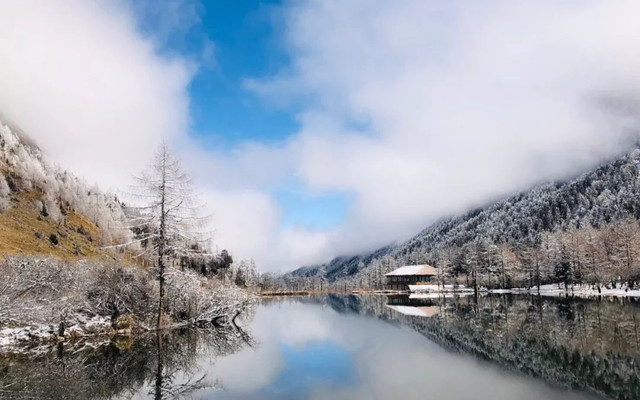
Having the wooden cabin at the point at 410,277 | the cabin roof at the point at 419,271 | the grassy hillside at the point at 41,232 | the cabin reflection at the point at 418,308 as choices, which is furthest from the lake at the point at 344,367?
the wooden cabin at the point at 410,277

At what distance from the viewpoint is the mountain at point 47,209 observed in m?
111

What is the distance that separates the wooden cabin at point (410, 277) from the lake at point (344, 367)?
138427 mm

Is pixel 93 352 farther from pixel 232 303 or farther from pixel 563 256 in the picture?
pixel 563 256

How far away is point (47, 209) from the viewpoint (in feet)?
435

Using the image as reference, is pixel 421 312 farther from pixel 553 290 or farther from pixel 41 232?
pixel 41 232

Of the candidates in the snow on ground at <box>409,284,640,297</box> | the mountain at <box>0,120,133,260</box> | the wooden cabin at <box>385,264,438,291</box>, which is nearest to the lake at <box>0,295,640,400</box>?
the snow on ground at <box>409,284,640,297</box>

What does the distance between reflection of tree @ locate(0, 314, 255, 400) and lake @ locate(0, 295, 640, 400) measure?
0.16 feet

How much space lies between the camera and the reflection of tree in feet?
49.8

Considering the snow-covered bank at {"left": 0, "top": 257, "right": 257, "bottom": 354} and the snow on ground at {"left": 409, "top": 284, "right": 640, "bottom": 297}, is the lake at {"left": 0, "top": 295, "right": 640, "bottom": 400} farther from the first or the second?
the snow on ground at {"left": 409, "top": 284, "right": 640, "bottom": 297}

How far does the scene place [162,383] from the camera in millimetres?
16375

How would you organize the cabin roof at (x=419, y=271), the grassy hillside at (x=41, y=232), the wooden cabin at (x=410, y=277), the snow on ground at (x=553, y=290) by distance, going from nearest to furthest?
1. the snow on ground at (x=553, y=290)
2. the grassy hillside at (x=41, y=232)
3. the cabin roof at (x=419, y=271)
4. the wooden cabin at (x=410, y=277)

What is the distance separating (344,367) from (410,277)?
158m

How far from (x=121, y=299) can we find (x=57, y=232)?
10895cm

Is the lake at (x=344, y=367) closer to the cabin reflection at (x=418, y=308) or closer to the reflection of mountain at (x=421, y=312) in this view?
the reflection of mountain at (x=421, y=312)
